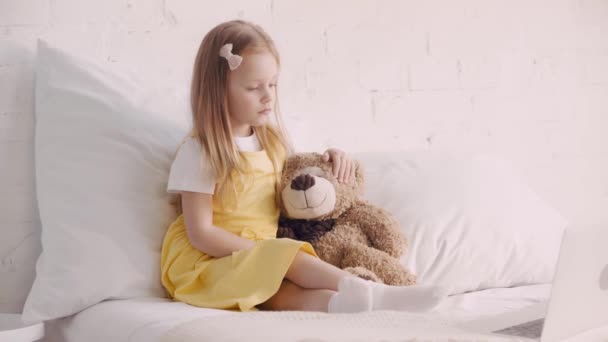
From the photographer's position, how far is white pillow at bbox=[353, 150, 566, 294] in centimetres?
174

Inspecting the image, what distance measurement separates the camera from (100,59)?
178 cm

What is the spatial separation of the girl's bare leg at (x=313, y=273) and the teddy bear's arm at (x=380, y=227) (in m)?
0.18

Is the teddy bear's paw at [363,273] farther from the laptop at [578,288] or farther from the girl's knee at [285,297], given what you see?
the laptop at [578,288]

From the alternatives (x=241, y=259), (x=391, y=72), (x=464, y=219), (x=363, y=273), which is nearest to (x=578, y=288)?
(x=363, y=273)

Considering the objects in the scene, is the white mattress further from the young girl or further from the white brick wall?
the white brick wall

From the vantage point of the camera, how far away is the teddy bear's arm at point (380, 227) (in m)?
1.65

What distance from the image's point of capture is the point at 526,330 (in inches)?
46.0

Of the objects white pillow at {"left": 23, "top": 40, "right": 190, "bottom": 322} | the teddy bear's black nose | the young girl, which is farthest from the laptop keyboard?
white pillow at {"left": 23, "top": 40, "right": 190, "bottom": 322}

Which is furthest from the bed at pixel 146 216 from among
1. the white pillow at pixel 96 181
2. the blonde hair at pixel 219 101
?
the blonde hair at pixel 219 101

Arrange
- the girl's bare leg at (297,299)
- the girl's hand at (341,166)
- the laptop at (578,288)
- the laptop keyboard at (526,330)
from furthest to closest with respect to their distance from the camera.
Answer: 1. the girl's hand at (341,166)
2. the girl's bare leg at (297,299)
3. the laptop keyboard at (526,330)
4. the laptop at (578,288)

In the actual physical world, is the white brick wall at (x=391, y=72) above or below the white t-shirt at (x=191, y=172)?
above

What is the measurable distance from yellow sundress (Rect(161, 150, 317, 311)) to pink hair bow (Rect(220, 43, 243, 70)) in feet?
0.55

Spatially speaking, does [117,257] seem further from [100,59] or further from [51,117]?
[100,59]

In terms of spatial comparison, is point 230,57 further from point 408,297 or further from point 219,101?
point 408,297
